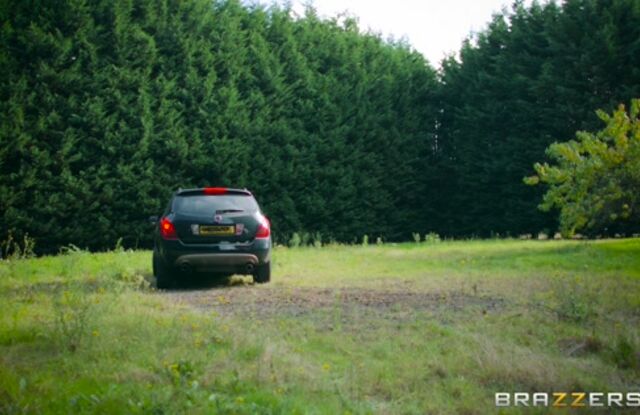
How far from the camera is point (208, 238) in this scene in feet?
40.4

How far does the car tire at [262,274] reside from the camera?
1289cm

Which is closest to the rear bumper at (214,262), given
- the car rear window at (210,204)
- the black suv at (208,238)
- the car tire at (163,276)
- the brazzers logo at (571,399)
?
the black suv at (208,238)

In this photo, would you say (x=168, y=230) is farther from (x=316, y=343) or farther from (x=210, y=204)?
(x=316, y=343)

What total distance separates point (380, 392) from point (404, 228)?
21.7 m

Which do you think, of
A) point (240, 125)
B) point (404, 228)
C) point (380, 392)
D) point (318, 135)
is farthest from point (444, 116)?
point (380, 392)

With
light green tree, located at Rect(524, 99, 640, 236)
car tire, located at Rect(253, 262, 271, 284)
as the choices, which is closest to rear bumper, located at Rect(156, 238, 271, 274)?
car tire, located at Rect(253, 262, 271, 284)

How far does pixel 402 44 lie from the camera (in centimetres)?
3027

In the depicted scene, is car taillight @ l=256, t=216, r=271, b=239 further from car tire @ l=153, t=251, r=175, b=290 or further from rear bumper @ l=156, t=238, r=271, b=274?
car tire @ l=153, t=251, r=175, b=290

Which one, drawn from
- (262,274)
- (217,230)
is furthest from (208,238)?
(262,274)

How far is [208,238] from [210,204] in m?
0.66

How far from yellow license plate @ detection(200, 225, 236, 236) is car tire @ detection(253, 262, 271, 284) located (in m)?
0.91

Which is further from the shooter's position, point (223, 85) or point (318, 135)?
point (318, 135)

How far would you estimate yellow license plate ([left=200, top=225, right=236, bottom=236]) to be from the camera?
1231cm

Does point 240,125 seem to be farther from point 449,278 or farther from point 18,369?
point 18,369
